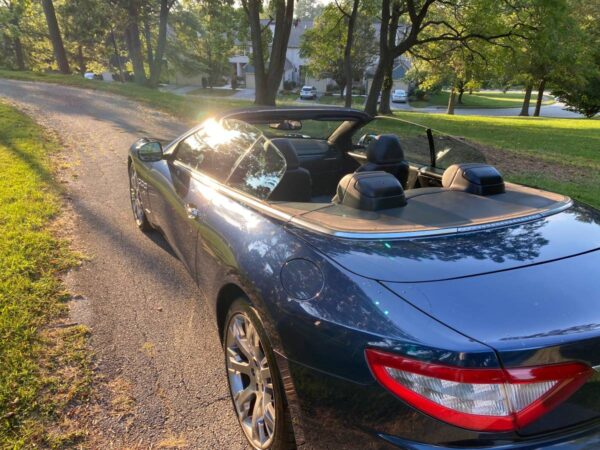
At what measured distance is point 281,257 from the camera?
1.93 metres

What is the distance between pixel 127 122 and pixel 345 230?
1091 cm

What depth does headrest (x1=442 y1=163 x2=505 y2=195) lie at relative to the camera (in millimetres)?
2576

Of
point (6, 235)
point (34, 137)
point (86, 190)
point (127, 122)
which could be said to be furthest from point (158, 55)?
point (6, 235)

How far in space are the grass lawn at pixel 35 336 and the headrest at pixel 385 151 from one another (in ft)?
7.64

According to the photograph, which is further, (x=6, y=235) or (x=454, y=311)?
(x=6, y=235)

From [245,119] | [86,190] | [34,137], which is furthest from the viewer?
[34,137]

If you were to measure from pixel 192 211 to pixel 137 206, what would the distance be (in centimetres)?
207

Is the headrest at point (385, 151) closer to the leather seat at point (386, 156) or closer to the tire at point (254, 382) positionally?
the leather seat at point (386, 156)

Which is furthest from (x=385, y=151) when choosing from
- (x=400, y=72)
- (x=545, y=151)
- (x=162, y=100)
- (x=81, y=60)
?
(x=400, y=72)

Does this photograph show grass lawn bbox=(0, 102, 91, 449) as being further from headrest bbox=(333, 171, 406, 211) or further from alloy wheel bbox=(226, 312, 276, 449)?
headrest bbox=(333, 171, 406, 211)

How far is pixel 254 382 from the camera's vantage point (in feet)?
7.08

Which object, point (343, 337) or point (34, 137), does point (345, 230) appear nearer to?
point (343, 337)

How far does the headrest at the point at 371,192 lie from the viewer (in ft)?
7.29

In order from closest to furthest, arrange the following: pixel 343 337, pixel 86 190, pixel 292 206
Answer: pixel 343 337 → pixel 292 206 → pixel 86 190
